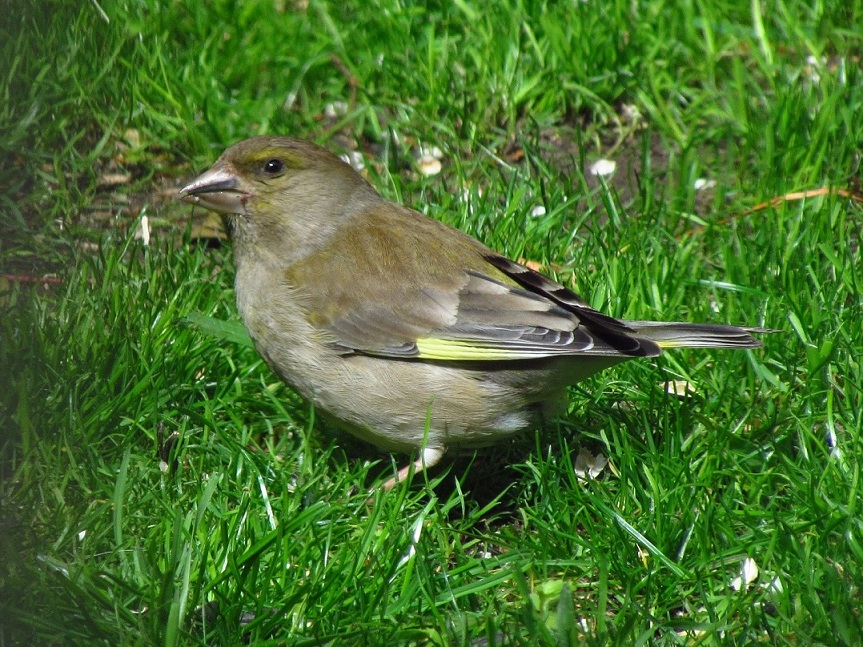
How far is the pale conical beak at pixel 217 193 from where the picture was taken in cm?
432

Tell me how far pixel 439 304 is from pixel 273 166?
2.82 ft

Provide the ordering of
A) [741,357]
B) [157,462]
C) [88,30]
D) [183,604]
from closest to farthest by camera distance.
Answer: [183,604] → [157,462] → [741,357] → [88,30]

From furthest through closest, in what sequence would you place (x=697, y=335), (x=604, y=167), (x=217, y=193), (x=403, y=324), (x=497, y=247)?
(x=604, y=167), (x=497, y=247), (x=217, y=193), (x=403, y=324), (x=697, y=335)

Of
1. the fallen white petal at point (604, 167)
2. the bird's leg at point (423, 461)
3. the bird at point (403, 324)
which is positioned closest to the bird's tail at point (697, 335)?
the bird at point (403, 324)

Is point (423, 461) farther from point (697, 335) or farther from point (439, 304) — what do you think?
point (697, 335)

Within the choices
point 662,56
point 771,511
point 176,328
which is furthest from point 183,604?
point 662,56

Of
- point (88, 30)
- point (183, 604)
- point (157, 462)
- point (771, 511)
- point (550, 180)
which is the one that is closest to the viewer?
point (183, 604)

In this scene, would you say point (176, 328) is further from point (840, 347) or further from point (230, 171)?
point (840, 347)

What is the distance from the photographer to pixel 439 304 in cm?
409

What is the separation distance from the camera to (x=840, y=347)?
14.3 ft

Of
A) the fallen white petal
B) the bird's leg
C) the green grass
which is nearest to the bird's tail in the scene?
the green grass

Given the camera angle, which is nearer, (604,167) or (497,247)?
(497,247)

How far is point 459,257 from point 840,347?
4.86ft

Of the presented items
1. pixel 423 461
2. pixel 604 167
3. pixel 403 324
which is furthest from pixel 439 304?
pixel 604 167
